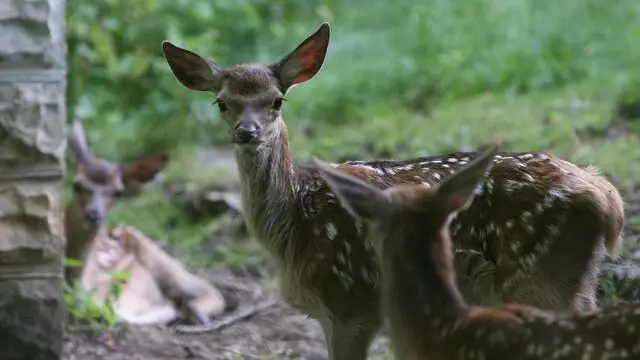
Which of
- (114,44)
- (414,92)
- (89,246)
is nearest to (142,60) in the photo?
(114,44)

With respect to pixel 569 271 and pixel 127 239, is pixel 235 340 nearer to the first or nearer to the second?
pixel 127 239

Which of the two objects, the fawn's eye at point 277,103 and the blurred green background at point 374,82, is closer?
the fawn's eye at point 277,103

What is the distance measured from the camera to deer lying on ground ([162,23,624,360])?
5109mm

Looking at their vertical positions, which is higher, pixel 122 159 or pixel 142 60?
pixel 142 60

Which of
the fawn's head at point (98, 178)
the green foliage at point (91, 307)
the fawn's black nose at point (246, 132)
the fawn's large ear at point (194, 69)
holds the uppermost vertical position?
the fawn's large ear at point (194, 69)

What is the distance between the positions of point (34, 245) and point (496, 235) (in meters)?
2.13

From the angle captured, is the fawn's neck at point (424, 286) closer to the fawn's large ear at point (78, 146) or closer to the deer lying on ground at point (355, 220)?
the deer lying on ground at point (355, 220)

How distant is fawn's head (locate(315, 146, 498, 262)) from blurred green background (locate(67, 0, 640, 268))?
3.77 meters

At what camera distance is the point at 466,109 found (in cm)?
1121

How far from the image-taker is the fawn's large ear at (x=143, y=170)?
8023mm

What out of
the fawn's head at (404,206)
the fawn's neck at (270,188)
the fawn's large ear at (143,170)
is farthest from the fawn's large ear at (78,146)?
the fawn's head at (404,206)

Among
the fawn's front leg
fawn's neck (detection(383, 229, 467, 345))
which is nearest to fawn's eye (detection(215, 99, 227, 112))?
the fawn's front leg

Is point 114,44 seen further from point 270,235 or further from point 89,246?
point 270,235

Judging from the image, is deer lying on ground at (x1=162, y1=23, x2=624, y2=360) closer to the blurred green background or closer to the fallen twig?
the fallen twig
